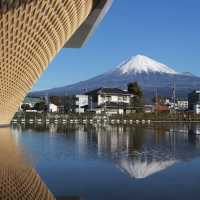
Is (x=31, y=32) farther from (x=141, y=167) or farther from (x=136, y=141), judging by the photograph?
(x=141, y=167)

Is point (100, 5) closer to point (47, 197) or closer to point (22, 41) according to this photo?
point (22, 41)

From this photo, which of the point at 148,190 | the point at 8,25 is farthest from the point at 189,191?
the point at 8,25

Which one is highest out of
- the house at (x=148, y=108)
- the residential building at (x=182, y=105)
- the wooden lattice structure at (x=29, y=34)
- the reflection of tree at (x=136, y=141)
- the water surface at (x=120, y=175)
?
the residential building at (x=182, y=105)

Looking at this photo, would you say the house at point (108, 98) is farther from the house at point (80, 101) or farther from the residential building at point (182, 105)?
the residential building at point (182, 105)

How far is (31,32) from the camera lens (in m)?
18.7

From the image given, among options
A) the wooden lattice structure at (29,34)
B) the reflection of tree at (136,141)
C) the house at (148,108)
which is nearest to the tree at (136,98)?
the house at (148,108)

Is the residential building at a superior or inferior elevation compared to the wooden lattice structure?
superior

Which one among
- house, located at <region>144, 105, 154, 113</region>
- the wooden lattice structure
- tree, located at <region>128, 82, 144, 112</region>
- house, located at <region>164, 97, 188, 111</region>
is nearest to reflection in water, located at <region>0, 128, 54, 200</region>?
the wooden lattice structure

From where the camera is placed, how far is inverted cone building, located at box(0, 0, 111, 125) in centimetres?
1563

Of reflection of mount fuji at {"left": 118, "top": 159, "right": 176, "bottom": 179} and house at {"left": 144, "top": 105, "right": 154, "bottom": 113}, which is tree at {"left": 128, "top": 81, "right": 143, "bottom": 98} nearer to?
house at {"left": 144, "top": 105, "right": 154, "bottom": 113}

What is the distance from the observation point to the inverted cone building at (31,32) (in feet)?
51.3

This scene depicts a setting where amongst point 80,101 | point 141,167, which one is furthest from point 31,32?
point 80,101

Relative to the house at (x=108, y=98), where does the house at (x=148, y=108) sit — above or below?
below

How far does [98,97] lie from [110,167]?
275 feet
